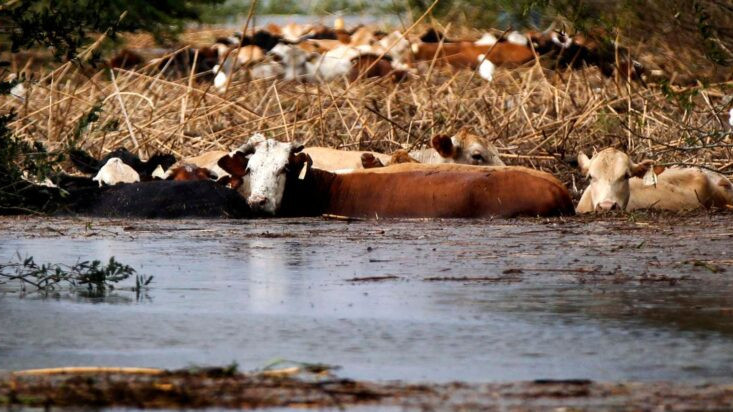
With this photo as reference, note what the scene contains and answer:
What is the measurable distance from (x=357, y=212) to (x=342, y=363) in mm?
9993

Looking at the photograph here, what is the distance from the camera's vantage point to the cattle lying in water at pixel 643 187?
15023mm

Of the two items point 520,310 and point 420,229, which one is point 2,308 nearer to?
point 520,310

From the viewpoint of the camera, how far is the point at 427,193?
1491cm

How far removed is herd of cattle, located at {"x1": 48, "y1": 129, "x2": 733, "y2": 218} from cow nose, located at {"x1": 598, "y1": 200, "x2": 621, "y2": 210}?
1cm

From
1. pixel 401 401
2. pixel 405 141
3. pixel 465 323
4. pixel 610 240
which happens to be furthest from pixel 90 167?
pixel 401 401

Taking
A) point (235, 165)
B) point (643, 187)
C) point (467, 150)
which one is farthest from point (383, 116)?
point (643, 187)

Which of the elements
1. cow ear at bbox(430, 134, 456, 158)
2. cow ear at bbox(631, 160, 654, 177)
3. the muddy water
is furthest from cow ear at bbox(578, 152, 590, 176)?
the muddy water

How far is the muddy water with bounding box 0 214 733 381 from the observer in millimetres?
5473

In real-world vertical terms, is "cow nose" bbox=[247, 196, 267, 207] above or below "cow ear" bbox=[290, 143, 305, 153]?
below

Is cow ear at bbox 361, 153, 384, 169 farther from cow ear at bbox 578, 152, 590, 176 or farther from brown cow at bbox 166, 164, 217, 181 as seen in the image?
cow ear at bbox 578, 152, 590, 176

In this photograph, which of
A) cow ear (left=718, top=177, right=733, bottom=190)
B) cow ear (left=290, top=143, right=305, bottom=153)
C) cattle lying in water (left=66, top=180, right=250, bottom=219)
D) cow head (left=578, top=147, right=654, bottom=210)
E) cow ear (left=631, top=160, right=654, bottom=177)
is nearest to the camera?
cattle lying in water (left=66, top=180, right=250, bottom=219)

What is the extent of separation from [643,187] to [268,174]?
397 cm

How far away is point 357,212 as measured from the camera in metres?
15.4

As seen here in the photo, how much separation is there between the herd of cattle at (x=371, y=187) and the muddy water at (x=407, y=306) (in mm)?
2575
